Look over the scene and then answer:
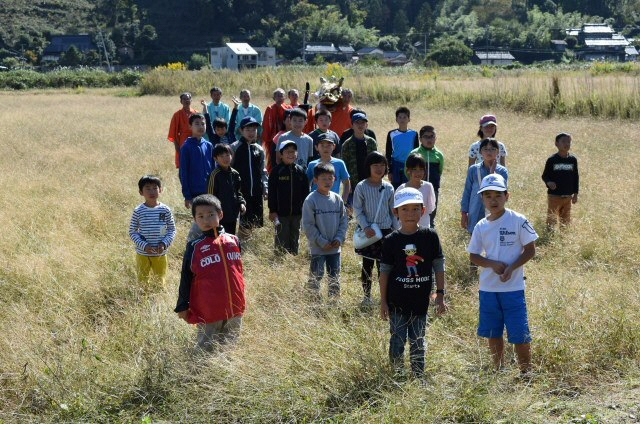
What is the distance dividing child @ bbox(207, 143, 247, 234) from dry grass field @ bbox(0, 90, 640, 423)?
0.62 m

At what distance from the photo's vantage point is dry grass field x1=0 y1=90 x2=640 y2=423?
431 cm

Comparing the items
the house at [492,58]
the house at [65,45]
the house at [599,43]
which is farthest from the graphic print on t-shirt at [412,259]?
the house at [65,45]

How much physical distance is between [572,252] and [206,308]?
4305 mm

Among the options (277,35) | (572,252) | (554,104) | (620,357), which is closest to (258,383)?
(620,357)

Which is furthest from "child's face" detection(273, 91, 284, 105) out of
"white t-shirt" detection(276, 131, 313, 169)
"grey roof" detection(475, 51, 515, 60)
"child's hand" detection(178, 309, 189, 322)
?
"grey roof" detection(475, 51, 515, 60)

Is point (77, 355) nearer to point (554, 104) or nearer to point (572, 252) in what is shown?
point (572, 252)

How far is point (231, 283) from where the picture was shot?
196 inches

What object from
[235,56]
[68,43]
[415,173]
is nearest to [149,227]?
[415,173]

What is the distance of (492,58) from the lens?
97438mm

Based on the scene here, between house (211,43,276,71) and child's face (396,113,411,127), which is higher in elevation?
child's face (396,113,411,127)

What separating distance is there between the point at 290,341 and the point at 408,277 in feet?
3.27

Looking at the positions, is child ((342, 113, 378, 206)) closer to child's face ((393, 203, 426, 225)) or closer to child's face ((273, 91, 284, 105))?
child's face ((273, 91, 284, 105))

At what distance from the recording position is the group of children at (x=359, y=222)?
4688mm

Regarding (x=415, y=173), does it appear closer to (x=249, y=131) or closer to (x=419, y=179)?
(x=419, y=179)
